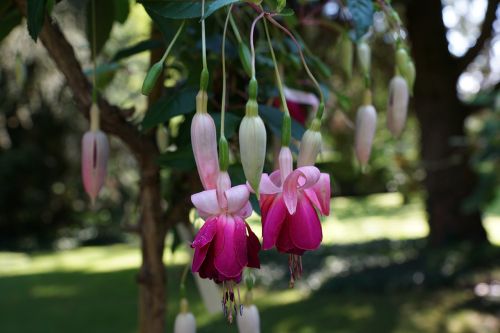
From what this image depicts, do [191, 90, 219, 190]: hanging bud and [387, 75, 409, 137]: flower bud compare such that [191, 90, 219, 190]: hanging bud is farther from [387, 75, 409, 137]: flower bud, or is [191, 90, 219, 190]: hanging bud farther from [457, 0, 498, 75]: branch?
[457, 0, 498, 75]: branch

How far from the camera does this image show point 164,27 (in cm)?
45

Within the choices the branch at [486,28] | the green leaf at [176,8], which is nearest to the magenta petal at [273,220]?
the green leaf at [176,8]

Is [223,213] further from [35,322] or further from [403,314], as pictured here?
[35,322]

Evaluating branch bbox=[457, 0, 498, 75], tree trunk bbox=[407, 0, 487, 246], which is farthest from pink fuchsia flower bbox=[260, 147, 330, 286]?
tree trunk bbox=[407, 0, 487, 246]

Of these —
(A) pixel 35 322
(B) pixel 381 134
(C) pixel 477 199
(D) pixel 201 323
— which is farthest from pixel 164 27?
(B) pixel 381 134

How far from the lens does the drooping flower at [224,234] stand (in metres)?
0.33

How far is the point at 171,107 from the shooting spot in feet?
1.49

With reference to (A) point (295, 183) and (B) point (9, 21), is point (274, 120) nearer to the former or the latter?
(A) point (295, 183)

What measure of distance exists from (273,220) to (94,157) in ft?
0.67

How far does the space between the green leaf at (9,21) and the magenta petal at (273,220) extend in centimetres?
36

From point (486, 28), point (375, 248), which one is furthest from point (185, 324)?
point (375, 248)

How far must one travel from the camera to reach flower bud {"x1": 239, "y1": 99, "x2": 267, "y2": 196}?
1.08 feet

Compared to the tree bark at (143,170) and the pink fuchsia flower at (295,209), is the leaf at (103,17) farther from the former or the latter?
the pink fuchsia flower at (295,209)

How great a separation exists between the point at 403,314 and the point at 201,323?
91cm
